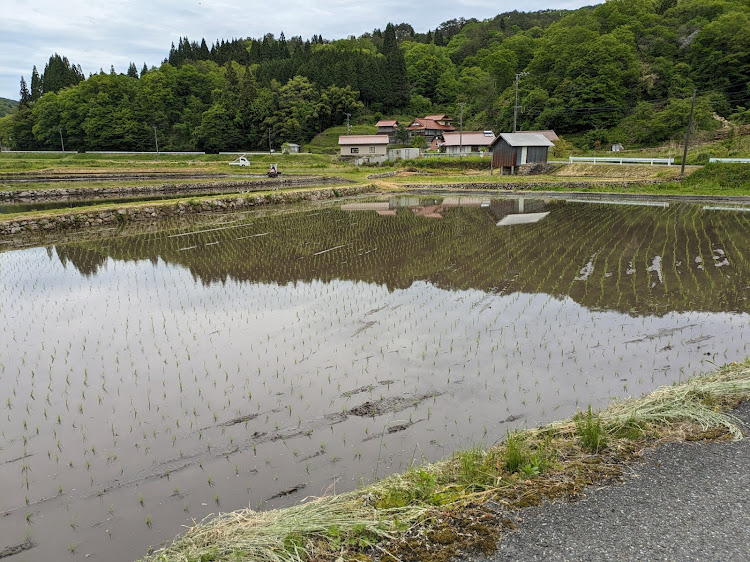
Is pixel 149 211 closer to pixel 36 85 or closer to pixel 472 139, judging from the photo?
pixel 472 139

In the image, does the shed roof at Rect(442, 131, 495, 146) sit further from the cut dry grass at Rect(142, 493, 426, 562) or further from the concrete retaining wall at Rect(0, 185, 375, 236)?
the cut dry grass at Rect(142, 493, 426, 562)

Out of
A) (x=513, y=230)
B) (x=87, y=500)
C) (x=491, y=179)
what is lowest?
(x=87, y=500)

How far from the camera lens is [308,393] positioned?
6031mm

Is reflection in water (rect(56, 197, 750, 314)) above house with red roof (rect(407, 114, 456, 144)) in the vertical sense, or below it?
below

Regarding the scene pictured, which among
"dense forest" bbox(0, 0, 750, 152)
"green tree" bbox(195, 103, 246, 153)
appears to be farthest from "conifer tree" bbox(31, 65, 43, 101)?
"green tree" bbox(195, 103, 246, 153)

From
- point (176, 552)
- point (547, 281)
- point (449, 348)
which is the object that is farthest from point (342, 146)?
point (176, 552)

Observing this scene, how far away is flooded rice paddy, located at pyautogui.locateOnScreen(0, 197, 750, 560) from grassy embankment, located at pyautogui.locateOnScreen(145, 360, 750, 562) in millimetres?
609

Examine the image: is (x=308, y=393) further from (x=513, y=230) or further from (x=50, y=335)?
(x=513, y=230)

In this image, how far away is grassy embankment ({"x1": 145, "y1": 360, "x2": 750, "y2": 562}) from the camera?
3.19 meters

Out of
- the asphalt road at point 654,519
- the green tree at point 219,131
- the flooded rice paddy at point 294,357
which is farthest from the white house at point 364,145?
the asphalt road at point 654,519

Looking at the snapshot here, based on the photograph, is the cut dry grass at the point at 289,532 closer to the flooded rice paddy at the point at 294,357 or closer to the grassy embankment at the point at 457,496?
the grassy embankment at the point at 457,496

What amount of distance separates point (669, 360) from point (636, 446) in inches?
121

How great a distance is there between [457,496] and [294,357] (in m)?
3.91

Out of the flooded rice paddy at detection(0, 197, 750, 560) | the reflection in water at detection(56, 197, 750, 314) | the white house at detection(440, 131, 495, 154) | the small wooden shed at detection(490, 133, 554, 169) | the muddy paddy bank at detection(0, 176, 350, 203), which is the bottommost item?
the flooded rice paddy at detection(0, 197, 750, 560)
